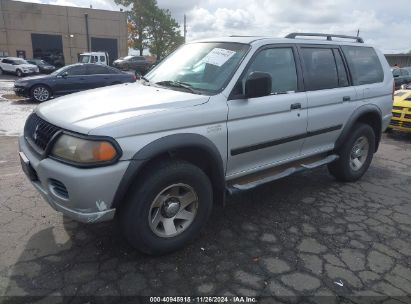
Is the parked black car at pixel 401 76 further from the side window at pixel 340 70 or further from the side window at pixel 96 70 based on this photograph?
the side window at pixel 340 70

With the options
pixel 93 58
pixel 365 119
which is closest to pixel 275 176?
pixel 365 119

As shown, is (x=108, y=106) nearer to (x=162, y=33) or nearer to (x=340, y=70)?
(x=340, y=70)

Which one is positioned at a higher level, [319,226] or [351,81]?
[351,81]

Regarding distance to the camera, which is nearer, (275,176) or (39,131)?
(39,131)

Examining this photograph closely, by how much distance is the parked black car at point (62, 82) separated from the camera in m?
12.7

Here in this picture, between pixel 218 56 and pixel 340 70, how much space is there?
1.85 m

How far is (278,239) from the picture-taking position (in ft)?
11.4

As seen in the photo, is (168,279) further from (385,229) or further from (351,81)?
(351,81)

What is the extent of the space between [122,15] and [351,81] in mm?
43827

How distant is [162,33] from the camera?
46.4m

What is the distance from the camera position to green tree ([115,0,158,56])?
1791 inches

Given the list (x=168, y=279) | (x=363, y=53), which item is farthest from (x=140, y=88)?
(x=363, y=53)

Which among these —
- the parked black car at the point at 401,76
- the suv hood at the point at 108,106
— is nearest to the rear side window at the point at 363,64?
the suv hood at the point at 108,106

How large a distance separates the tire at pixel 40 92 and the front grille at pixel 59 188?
37.2 feet
